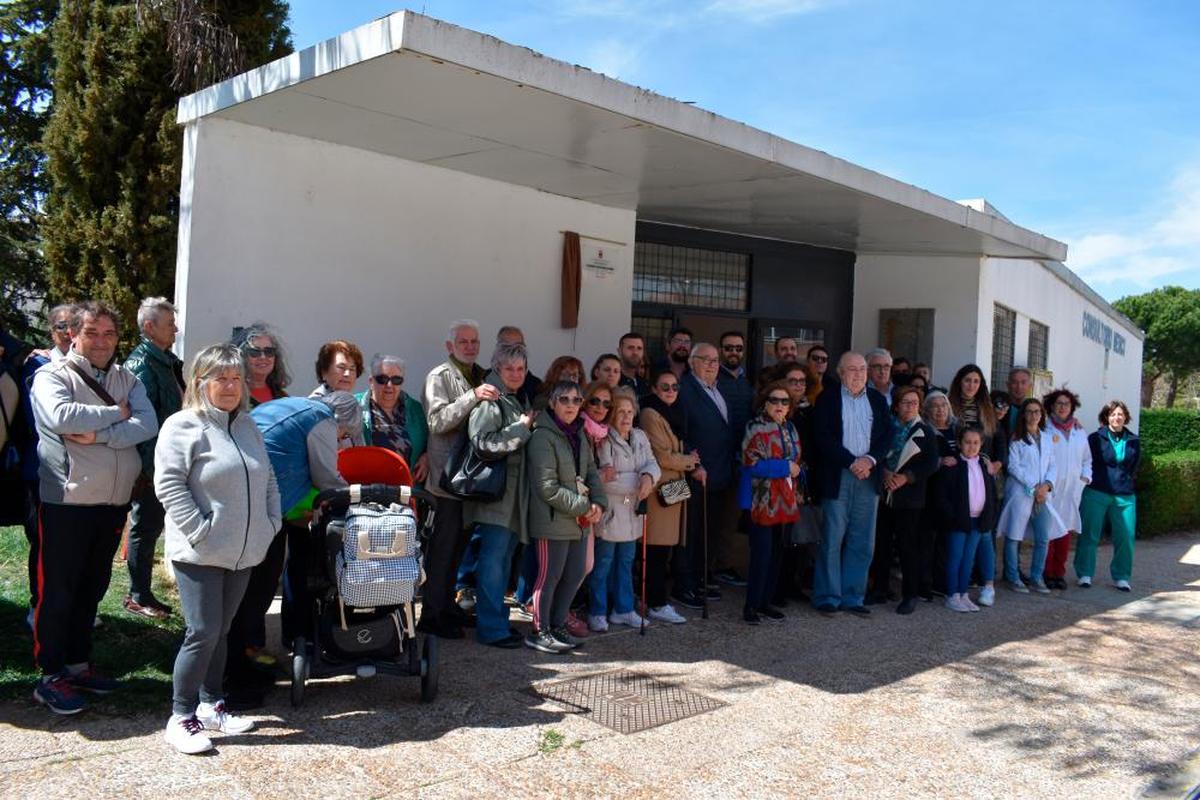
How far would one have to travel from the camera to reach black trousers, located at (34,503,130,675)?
14.0 ft

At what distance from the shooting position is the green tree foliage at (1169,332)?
6034 centimetres

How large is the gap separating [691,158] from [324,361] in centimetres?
302

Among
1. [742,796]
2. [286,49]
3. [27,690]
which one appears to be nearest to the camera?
[742,796]

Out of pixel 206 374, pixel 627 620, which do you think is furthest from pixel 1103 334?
pixel 206 374

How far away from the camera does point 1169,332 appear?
6106cm

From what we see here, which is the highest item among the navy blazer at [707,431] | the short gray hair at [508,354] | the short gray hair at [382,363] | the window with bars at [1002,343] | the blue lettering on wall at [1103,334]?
the blue lettering on wall at [1103,334]

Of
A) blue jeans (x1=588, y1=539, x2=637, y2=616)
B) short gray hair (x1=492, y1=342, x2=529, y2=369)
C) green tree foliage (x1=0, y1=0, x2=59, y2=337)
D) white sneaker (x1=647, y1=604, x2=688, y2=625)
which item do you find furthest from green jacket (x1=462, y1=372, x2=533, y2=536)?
green tree foliage (x1=0, y1=0, x2=59, y2=337)

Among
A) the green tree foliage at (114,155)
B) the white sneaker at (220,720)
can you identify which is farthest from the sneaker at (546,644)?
the green tree foliage at (114,155)

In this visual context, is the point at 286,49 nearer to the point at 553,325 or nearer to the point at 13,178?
the point at 13,178

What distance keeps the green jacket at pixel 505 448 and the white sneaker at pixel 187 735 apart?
2.01 m

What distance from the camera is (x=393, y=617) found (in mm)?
4539

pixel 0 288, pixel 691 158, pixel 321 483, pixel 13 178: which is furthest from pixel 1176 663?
pixel 13 178

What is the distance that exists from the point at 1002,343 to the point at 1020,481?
4788 mm

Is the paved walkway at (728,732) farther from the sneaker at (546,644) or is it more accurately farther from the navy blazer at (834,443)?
the navy blazer at (834,443)
